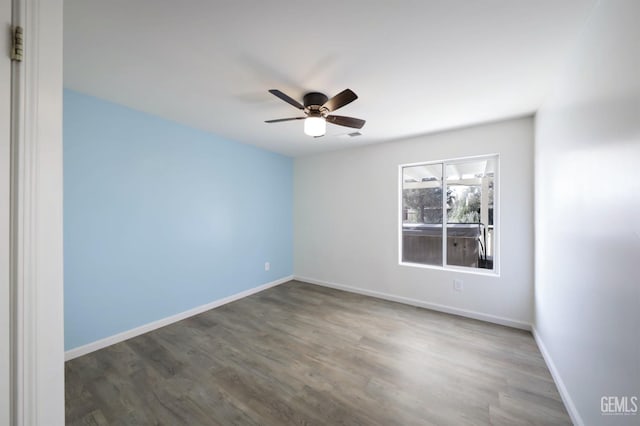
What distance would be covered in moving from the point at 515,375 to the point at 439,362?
1.86 ft

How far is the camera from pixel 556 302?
1.86m

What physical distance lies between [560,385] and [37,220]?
10.3ft

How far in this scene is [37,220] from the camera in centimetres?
78

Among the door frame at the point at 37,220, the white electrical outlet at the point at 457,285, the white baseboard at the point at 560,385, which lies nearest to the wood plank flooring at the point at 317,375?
the white baseboard at the point at 560,385

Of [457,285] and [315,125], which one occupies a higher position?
[315,125]

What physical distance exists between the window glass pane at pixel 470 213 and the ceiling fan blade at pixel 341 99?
2.12 m

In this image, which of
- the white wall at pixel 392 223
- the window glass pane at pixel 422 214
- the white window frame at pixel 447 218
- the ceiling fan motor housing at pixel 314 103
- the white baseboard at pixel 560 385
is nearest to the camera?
the white baseboard at pixel 560 385

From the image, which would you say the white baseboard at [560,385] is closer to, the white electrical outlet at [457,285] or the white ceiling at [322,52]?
the white electrical outlet at [457,285]

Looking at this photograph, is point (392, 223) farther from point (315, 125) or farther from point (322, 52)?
point (322, 52)

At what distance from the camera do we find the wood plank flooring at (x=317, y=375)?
62.8 inches

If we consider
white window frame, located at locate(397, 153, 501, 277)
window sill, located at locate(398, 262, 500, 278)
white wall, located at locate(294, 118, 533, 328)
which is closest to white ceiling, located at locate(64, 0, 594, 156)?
white wall, located at locate(294, 118, 533, 328)

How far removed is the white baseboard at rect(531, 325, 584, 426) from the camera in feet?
4.89

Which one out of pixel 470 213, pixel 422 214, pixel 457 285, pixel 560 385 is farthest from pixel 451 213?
pixel 560 385

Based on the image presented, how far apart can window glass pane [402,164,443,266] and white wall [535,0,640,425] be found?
57.5 inches
